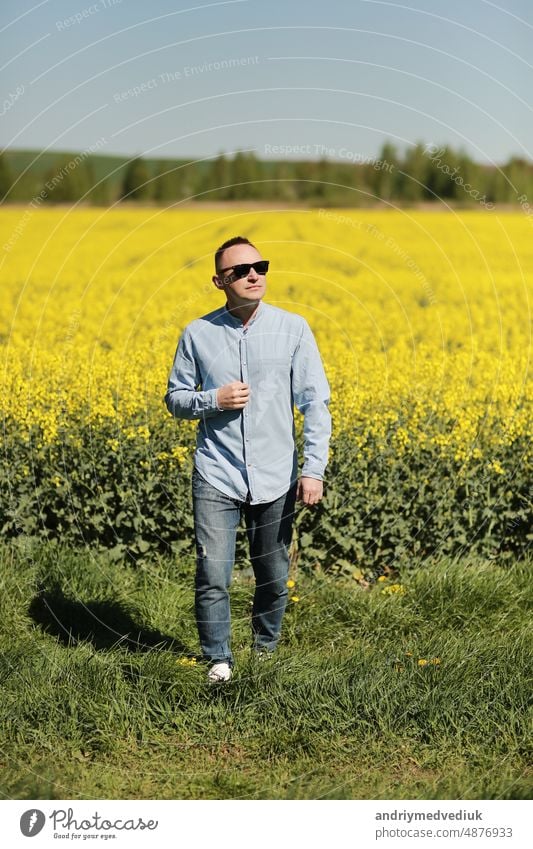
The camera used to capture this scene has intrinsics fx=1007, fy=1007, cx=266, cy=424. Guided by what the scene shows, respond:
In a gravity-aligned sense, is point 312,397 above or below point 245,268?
below

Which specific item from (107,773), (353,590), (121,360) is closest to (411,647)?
(353,590)

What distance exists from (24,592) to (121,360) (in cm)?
229

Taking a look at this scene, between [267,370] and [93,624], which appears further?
[93,624]

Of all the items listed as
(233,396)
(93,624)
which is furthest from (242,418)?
(93,624)

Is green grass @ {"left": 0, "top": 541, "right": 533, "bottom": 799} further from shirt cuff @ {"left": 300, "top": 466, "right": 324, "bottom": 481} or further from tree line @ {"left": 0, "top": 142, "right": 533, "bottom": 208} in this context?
tree line @ {"left": 0, "top": 142, "right": 533, "bottom": 208}

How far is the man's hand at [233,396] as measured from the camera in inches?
169

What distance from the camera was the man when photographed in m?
4.48

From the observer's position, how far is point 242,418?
4.48m

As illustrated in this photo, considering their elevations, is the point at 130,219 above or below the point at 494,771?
above

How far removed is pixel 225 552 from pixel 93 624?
48.7 inches

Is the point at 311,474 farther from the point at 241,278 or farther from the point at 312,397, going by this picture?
the point at 241,278

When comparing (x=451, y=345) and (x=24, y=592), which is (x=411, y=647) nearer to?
(x=24, y=592)

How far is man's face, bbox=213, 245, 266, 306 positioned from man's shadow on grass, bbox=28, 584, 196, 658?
6.02ft

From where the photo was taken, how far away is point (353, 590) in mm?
5844
